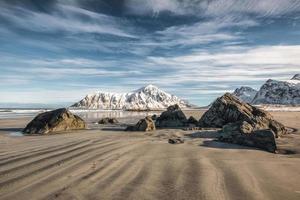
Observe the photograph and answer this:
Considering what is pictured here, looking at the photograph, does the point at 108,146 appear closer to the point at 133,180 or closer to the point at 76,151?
the point at 76,151

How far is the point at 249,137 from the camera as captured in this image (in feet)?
31.7

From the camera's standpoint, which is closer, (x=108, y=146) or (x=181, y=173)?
(x=181, y=173)

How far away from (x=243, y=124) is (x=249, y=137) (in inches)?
74.6

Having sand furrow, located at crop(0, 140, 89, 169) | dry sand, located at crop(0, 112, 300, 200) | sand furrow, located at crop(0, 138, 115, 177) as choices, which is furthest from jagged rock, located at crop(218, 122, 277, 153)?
sand furrow, located at crop(0, 140, 89, 169)

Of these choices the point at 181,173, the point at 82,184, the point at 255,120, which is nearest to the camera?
the point at 82,184

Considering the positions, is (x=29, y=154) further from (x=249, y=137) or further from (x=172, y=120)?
(x=172, y=120)

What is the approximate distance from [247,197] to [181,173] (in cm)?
150

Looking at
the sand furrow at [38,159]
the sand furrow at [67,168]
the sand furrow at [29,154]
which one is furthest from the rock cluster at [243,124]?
the sand furrow at [29,154]

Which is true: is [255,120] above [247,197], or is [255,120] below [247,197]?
above

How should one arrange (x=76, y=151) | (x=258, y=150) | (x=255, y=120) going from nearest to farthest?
(x=76, y=151) → (x=258, y=150) → (x=255, y=120)

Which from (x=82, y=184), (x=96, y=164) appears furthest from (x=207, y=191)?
(x=96, y=164)

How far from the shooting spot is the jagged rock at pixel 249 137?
8961 millimetres

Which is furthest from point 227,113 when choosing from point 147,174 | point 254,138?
point 147,174

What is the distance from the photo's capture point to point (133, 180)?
17.0 feet
